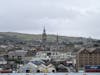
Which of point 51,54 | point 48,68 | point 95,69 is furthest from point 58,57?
point 95,69

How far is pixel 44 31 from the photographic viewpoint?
7441 inches

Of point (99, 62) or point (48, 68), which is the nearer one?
point (48, 68)

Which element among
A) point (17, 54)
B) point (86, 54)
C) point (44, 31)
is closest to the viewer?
point (86, 54)

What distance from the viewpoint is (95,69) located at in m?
53.3

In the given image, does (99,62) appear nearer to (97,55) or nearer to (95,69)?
(97,55)

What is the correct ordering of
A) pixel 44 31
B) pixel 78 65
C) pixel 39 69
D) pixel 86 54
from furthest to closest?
1. pixel 44 31
2. pixel 86 54
3. pixel 78 65
4. pixel 39 69

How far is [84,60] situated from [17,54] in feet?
158

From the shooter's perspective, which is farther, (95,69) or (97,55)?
(97,55)

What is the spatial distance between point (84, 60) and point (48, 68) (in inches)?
1179

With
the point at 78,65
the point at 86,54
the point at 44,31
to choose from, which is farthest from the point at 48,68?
the point at 44,31

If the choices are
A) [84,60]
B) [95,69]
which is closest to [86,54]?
[84,60]

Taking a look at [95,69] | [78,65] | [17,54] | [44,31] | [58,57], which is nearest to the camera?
[95,69]

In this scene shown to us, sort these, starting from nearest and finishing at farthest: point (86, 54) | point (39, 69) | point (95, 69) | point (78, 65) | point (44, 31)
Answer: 1. point (95, 69)
2. point (39, 69)
3. point (78, 65)
4. point (86, 54)
5. point (44, 31)

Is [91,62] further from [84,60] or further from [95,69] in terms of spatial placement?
[95,69]
